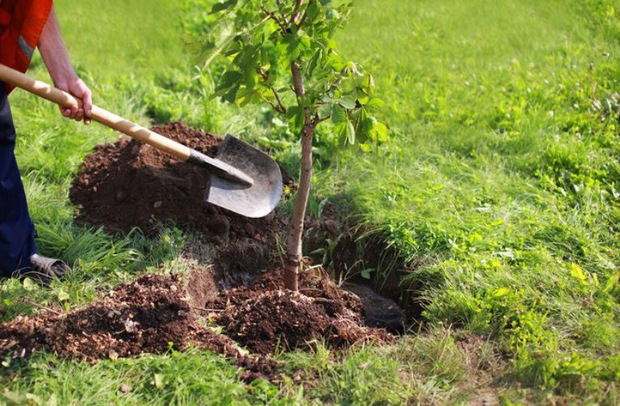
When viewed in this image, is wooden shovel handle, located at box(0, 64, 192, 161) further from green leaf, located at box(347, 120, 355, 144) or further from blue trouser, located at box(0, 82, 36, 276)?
green leaf, located at box(347, 120, 355, 144)

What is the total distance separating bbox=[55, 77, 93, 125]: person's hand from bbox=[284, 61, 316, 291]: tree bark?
1016mm

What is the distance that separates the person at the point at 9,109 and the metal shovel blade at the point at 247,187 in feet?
2.70

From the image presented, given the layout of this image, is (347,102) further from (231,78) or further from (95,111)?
(95,111)

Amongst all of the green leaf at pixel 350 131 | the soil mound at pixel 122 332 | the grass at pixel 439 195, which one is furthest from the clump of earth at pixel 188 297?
the green leaf at pixel 350 131

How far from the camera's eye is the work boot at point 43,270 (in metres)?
3.90

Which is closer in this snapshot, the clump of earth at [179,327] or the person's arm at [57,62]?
the clump of earth at [179,327]

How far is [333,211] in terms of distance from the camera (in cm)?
458

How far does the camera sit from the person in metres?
3.59

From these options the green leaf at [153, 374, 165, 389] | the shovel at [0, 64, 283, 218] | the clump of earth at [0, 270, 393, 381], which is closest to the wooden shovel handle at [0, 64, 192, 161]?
the shovel at [0, 64, 283, 218]

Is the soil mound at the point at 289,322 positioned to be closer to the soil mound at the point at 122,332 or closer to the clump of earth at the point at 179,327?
the clump of earth at the point at 179,327

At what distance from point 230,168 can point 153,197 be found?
0.48 m

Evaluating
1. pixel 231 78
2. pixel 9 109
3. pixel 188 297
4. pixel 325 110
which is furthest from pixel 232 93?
pixel 9 109

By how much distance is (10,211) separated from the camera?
383cm

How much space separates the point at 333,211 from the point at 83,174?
1581mm
